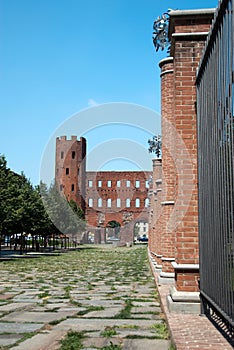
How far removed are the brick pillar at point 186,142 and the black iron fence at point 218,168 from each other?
1.48 feet

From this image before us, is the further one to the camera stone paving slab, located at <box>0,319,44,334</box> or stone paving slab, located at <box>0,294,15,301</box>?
stone paving slab, located at <box>0,294,15,301</box>

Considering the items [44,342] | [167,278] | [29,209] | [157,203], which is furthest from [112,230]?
[44,342]

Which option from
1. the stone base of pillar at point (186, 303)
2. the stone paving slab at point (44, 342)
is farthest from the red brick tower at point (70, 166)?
the stone paving slab at point (44, 342)

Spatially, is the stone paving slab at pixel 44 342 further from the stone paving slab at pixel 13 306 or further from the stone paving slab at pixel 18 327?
the stone paving slab at pixel 13 306

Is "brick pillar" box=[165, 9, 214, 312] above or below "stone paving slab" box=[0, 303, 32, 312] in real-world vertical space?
above

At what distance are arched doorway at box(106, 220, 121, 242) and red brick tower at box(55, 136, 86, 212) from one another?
6008mm

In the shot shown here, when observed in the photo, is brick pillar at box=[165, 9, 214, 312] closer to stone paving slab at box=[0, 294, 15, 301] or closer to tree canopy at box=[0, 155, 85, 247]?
stone paving slab at box=[0, 294, 15, 301]

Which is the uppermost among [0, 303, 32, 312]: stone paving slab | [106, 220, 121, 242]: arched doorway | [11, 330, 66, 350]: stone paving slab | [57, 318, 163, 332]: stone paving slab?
[106, 220, 121, 242]: arched doorway

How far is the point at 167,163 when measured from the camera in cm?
1130

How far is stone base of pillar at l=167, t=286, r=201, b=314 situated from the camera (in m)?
6.44

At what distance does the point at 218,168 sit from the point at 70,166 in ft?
202

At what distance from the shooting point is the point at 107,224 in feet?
221

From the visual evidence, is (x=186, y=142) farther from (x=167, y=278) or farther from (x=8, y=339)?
(x=167, y=278)

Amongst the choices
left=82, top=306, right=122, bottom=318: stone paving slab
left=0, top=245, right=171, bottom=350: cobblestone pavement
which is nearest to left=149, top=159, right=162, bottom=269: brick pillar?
left=0, top=245, right=171, bottom=350: cobblestone pavement
